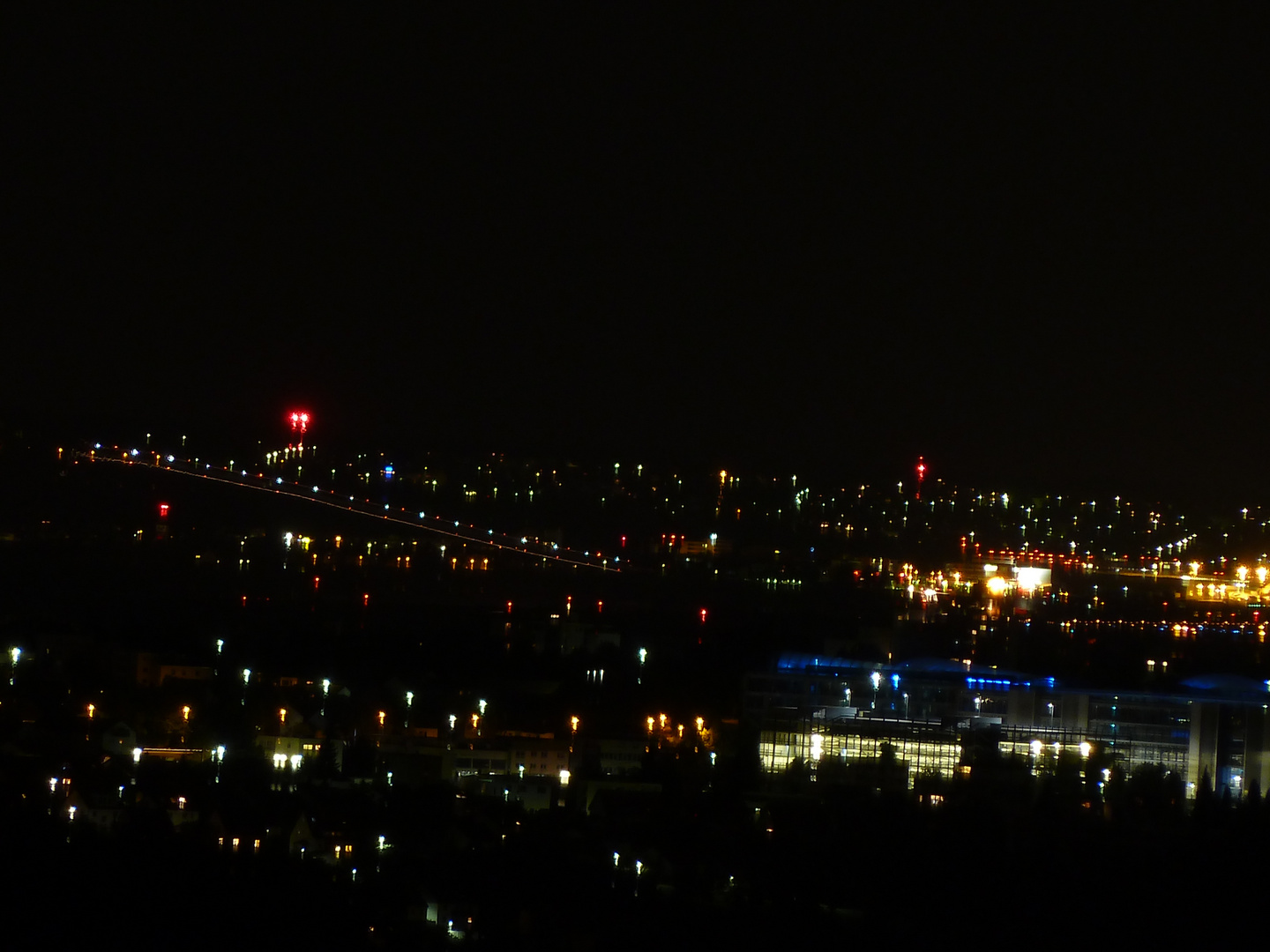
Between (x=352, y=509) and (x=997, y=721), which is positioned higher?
(x=352, y=509)

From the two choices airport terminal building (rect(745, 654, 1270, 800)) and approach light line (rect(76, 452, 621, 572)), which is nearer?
airport terminal building (rect(745, 654, 1270, 800))

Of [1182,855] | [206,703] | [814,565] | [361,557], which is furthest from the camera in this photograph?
[361,557]

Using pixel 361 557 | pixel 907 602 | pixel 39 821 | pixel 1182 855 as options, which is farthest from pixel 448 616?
pixel 1182 855

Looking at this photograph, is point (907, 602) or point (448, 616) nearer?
point (907, 602)

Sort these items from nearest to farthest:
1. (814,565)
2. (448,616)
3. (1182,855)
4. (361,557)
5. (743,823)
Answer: (1182,855) → (743,823) → (448,616) → (814,565) → (361,557)

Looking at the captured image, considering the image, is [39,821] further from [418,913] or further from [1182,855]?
[1182,855]

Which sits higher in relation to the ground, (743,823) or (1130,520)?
(1130,520)

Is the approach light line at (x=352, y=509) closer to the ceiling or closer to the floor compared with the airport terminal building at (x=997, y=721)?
closer to the ceiling

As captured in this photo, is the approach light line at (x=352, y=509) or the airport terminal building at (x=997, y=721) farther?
the approach light line at (x=352, y=509)

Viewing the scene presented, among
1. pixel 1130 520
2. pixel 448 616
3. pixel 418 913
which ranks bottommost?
pixel 418 913

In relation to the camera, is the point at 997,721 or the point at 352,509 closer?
→ the point at 997,721

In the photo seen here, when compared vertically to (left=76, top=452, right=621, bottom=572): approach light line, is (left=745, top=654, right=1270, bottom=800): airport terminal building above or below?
below
